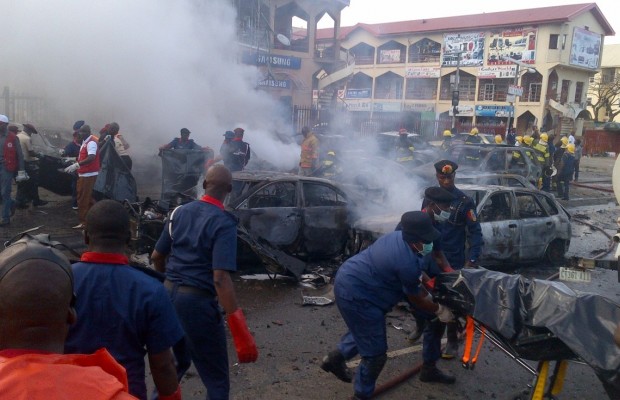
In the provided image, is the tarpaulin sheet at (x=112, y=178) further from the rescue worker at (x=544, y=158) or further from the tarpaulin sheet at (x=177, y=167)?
the rescue worker at (x=544, y=158)

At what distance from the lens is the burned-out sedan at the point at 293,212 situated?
7.43 metres

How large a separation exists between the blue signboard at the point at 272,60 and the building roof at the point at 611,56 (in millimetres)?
45265

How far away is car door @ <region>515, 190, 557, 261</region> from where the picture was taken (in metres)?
8.21

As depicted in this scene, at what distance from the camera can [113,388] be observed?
4.55ft

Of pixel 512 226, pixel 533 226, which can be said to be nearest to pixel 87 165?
pixel 512 226

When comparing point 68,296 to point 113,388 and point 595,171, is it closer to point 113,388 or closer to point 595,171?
point 113,388

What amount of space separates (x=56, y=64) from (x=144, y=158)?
4021 millimetres

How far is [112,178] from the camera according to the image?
903cm

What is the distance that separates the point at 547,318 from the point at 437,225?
2.07m

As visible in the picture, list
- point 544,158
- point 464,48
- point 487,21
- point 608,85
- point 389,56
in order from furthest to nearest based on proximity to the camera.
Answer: point 608,85 → point 389,56 → point 464,48 → point 487,21 → point 544,158

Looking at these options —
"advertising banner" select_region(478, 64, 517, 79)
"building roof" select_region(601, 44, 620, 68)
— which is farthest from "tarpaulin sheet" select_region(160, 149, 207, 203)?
"building roof" select_region(601, 44, 620, 68)

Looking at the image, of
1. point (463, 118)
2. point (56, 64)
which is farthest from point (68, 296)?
point (463, 118)

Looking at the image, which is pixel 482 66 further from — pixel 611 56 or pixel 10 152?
pixel 10 152

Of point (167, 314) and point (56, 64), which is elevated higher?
point (56, 64)
